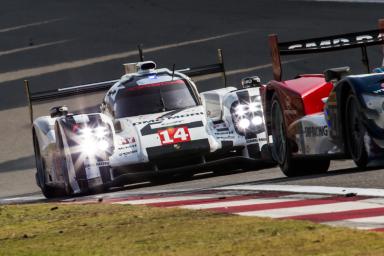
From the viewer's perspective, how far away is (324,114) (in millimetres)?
12938

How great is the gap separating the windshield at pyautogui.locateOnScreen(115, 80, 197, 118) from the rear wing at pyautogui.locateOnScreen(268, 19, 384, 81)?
2945 mm

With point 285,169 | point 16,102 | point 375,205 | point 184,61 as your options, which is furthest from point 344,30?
point 375,205

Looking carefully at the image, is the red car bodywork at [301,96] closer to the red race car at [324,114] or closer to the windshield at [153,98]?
the red race car at [324,114]

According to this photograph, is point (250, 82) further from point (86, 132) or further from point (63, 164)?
point (63, 164)

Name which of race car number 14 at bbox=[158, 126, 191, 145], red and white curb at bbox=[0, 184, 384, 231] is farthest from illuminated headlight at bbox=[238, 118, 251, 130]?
red and white curb at bbox=[0, 184, 384, 231]

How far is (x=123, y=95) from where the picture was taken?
1742cm

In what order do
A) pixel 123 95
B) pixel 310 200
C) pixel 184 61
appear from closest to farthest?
pixel 310 200
pixel 123 95
pixel 184 61

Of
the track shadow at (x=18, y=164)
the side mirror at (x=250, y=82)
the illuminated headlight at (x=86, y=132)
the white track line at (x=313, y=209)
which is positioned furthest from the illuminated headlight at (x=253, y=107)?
the white track line at (x=313, y=209)

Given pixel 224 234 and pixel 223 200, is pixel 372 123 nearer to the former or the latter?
pixel 223 200

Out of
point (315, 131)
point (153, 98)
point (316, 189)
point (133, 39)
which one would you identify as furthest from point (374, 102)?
point (133, 39)

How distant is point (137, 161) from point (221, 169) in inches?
47.7

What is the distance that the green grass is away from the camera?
303 inches

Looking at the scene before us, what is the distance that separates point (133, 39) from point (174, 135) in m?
19.6

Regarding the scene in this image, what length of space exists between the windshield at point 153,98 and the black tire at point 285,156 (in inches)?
123
